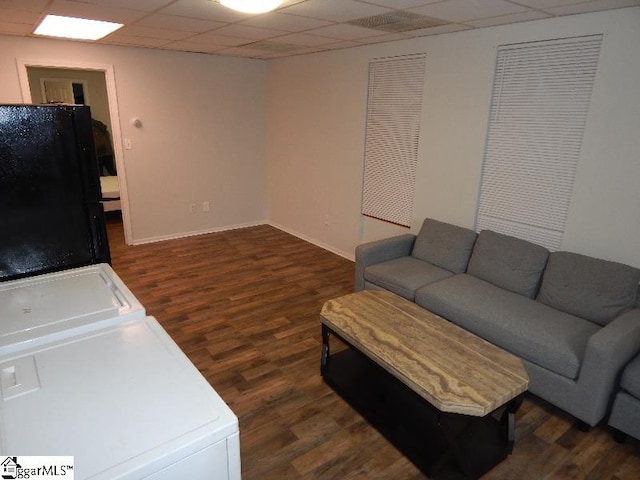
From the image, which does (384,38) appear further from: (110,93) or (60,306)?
(60,306)

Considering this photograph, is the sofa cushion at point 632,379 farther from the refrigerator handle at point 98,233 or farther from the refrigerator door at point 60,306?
the refrigerator handle at point 98,233

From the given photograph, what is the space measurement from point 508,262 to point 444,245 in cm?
60

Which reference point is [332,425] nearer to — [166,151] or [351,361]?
[351,361]

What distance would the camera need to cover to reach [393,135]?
4.27 metres

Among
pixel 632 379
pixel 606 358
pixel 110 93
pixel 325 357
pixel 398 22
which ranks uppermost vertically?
pixel 398 22

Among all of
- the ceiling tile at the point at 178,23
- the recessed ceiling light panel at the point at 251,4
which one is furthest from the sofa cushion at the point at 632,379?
the ceiling tile at the point at 178,23

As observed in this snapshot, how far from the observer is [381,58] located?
4203mm

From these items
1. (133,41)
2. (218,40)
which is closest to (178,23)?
(218,40)

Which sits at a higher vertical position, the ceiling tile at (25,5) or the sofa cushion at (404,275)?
the ceiling tile at (25,5)

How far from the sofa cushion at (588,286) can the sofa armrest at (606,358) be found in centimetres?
27

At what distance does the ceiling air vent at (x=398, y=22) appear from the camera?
2910mm

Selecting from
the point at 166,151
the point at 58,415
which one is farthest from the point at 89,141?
the point at 166,151

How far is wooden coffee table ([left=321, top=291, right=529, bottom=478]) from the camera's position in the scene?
6.37 ft

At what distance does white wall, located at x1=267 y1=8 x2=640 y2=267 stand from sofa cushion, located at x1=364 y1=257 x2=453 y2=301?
60 centimetres
